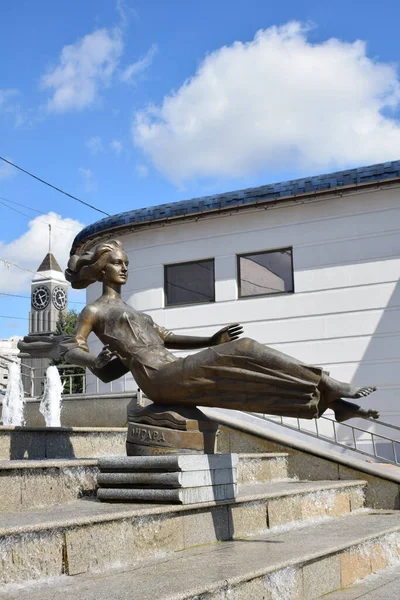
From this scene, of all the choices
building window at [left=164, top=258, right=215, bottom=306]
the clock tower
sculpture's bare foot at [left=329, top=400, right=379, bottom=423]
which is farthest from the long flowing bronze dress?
the clock tower

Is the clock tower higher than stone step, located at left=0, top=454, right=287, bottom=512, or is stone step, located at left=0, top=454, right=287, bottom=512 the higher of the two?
the clock tower

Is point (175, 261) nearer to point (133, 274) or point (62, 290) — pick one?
point (133, 274)

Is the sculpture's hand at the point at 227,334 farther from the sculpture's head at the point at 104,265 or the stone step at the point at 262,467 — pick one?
the stone step at the point at 262,467

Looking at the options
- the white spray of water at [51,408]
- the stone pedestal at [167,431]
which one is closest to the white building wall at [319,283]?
the white spray of water at [51,408]

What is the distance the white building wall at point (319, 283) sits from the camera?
1033 cm

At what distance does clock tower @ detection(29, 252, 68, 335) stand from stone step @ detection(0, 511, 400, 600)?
5026cm

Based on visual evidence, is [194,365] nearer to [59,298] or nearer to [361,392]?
[361,392]

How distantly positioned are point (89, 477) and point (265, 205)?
7.41m

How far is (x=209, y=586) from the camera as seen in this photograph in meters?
2.87

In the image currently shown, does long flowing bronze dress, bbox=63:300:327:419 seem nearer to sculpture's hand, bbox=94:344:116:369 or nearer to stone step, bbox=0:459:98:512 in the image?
sculpture's hand, bbox=94:344:116:369

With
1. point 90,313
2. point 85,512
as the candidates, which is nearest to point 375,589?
point 85,512

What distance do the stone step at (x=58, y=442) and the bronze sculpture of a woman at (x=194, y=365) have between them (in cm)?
89

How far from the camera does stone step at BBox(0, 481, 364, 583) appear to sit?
10.0 feet

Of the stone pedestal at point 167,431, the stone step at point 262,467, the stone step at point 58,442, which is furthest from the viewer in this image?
the stone step at point 262,467
